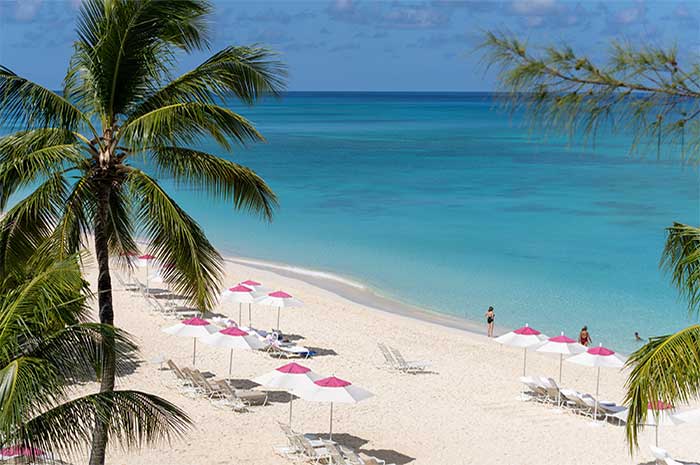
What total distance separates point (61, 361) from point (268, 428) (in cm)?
785

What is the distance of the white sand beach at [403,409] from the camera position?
1424 cm

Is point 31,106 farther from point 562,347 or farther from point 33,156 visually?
point 562,347

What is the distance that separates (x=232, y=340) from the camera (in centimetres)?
1695

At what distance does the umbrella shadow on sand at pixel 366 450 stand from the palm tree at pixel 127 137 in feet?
15.4

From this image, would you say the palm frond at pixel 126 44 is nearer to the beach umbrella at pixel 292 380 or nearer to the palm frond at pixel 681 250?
the beach umbrella at pixel 292 380

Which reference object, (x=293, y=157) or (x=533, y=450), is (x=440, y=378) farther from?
(x=293, y=157)

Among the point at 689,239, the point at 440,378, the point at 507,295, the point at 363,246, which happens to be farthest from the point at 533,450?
the point at 363,246

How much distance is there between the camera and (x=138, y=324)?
70.2 ft

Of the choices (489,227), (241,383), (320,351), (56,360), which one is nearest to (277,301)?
(320,351)

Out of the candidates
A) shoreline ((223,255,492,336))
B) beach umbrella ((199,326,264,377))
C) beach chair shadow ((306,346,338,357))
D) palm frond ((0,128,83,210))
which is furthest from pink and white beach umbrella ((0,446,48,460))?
shoreline ((223,255,492,336))

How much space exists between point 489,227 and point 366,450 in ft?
102

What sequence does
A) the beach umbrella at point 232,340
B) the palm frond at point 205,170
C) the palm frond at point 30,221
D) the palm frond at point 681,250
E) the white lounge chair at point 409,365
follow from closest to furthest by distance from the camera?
the palm frond at point 681,250, the palm frond at point 30,221, the palm frond at point 205,170, the beach umbrella at point 232,340, the white lounge chair at point 409,365

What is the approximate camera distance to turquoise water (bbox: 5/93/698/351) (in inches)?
1156

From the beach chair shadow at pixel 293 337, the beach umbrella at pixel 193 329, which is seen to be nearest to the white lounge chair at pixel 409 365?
the beach chair shadow at pixel 293 337
